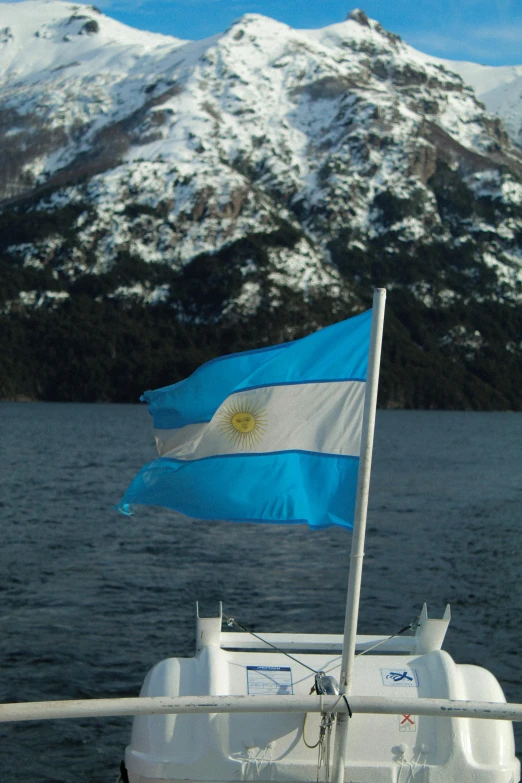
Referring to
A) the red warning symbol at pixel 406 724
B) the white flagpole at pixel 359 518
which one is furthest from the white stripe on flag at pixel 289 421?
the red warning symbol at pixel 406 724

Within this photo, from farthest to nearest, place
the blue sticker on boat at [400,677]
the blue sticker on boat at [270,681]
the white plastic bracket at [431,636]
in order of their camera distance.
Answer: the white plastic bracket at [431,636] < the blue sticker on boat at [400,677] < the blue sticker on boat at [270,681]

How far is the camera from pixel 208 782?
11.5 m

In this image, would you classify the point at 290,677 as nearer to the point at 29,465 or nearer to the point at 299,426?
the point at 299,426

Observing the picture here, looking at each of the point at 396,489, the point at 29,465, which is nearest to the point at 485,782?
the point at 396,489

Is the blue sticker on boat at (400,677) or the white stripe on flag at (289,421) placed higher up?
the white stripe on flag at (289,421)

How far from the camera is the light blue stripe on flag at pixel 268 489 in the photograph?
11742 millimetres

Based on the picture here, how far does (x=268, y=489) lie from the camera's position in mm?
11883

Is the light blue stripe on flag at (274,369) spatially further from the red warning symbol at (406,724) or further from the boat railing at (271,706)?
the red warning symbol at (406,724)

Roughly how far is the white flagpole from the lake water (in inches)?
341

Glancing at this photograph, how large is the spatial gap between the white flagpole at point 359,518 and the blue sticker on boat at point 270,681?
110 cm

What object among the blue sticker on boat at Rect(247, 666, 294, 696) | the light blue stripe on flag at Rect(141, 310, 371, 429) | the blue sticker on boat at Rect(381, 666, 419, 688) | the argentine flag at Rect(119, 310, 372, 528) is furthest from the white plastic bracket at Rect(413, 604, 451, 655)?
the light blue stripe on flag at Rect(141, 310, 371, 429)

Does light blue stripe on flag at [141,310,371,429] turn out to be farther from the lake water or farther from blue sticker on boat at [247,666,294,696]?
the lake water

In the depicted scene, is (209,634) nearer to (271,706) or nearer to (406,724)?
(406,724)

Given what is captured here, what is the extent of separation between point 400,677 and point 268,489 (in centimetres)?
274
